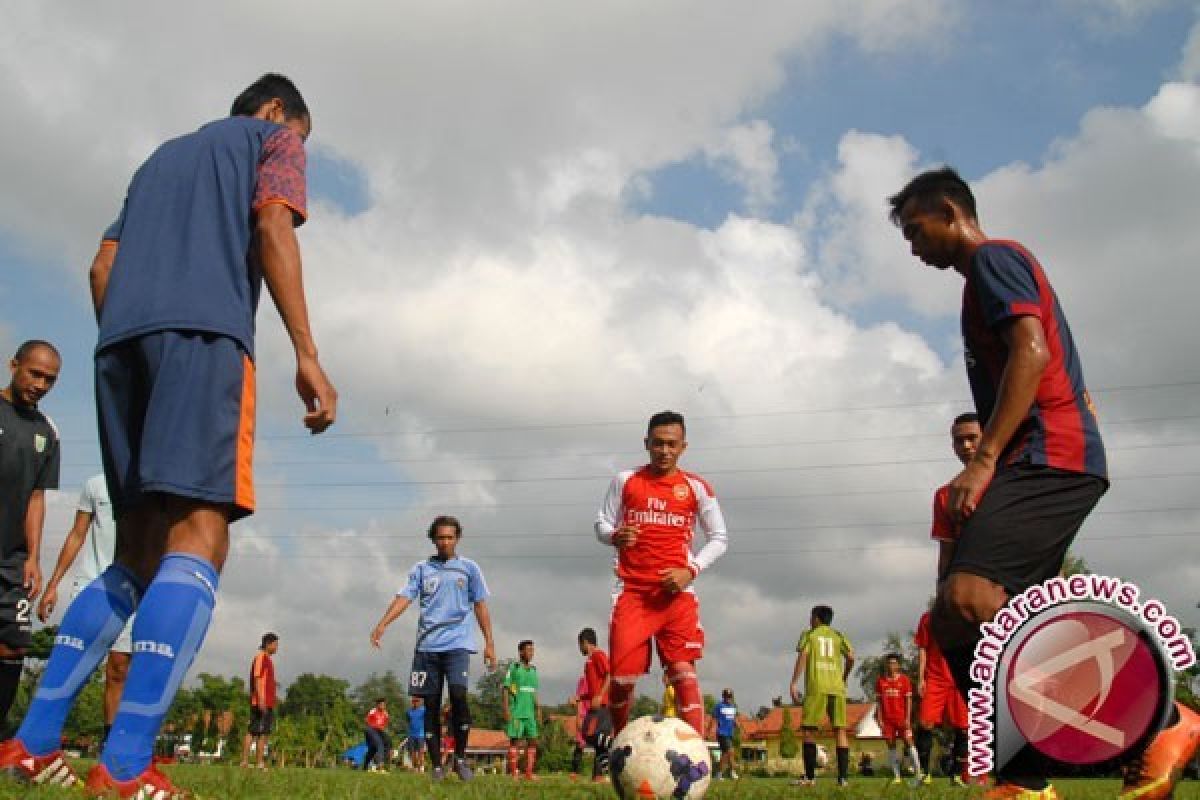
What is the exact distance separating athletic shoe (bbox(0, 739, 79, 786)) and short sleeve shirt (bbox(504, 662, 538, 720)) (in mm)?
15943

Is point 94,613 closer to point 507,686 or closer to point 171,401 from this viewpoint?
point 171,401

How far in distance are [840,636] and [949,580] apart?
11.2 m

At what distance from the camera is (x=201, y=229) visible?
13.2ft

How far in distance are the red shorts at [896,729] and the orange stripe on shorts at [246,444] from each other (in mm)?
16323

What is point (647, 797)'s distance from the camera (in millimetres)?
5148

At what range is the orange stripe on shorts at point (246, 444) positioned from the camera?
12.4 ft

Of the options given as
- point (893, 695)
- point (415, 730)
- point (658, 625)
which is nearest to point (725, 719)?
point (415, 730)

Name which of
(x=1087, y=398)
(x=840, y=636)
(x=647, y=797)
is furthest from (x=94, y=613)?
(x=840, y=636)

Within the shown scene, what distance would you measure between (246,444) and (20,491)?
4.02 m

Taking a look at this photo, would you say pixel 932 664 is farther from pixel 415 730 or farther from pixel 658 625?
pixel 415 730

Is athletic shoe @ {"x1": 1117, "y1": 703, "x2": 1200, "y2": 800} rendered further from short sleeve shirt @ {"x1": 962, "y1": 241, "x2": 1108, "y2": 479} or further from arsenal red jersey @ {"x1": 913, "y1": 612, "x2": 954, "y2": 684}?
arsenal red jersey @ {"x1": 913, "y1": 612, "x2": 954, "y2": 684}

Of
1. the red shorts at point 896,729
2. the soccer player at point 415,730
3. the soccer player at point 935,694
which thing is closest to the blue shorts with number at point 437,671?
the soccer player at point 935,694

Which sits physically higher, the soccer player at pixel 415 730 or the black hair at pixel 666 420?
the black hair at pixel 666 420

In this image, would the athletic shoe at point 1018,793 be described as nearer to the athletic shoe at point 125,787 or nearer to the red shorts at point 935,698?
the athletic shoe at point 125,787
